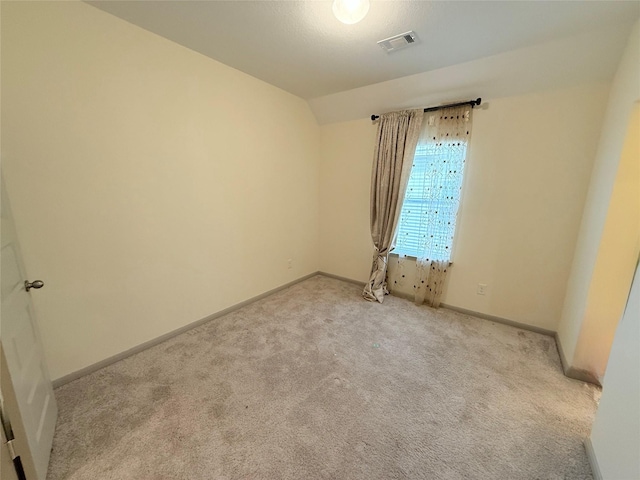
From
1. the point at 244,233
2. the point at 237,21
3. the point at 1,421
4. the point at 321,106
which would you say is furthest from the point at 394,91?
the point at 1,421

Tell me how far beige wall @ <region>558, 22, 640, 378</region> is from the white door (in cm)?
310

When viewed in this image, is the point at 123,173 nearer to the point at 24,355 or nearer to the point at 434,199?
the point at 24,355

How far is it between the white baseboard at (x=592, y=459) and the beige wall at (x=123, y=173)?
2.80 m

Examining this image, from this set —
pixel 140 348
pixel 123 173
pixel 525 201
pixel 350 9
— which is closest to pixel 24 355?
pixel 140 348

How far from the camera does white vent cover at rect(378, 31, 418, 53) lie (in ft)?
5.98

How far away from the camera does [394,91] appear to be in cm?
265

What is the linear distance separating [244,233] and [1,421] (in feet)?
6.63

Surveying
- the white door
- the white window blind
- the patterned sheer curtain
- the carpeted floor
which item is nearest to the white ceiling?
the patterned sheer curtain

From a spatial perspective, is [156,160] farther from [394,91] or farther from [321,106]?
[394,91]

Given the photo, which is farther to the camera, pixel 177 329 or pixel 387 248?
pixel 387 248

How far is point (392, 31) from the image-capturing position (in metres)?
1.80

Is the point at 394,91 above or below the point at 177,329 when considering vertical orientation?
above

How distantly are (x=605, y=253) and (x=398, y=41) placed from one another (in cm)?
203

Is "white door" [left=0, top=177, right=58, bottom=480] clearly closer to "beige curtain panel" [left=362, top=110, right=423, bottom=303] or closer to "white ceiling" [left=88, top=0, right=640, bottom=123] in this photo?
"white ceiling" [left=88, top=0, right=640, bottom=123]
